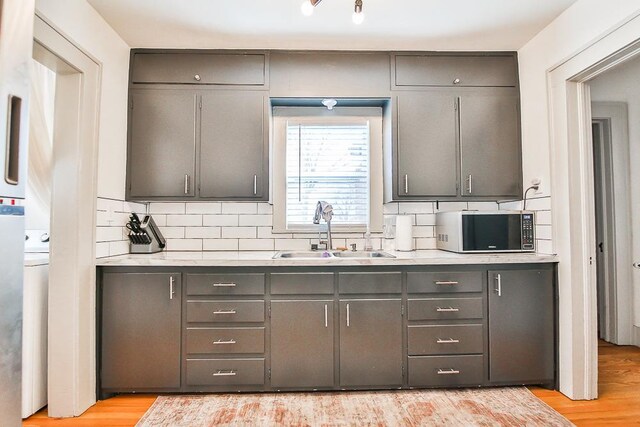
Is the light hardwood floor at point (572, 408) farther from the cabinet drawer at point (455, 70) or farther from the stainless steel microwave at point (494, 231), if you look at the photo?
the cabinet drawer at point (455, 70)

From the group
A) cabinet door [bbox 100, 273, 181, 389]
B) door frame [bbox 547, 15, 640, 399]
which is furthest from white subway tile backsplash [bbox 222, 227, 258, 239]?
door frame [bbox 547, 15, 640, 399]

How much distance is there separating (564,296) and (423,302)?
0.95 meters

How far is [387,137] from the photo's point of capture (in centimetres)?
290

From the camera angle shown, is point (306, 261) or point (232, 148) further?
point (232, 148)

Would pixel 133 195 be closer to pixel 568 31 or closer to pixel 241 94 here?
pixel 241 94

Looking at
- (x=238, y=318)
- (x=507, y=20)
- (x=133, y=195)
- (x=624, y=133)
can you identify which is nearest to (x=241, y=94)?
(x=133, y=195)

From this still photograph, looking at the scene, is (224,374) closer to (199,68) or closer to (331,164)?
(331,164)

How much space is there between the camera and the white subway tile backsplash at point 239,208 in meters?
2.97

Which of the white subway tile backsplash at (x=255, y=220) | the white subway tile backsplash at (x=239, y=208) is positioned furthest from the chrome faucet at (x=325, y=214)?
the white subway tile backsplash at (x=239, y=208)

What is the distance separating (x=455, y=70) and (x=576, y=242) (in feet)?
4.98

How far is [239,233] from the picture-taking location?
297 cm

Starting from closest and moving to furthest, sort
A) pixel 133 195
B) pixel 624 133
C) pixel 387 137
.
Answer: pixel 133 195, pixel 387 137, pixel 624 133

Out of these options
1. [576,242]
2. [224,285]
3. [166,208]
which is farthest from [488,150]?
[166,208]

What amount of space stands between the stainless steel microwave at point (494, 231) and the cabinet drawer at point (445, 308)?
371 millimetres
